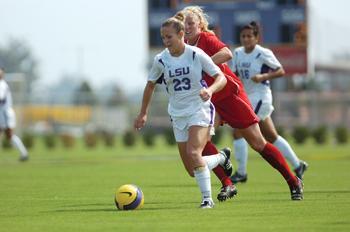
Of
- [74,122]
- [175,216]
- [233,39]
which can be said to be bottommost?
[74,122]

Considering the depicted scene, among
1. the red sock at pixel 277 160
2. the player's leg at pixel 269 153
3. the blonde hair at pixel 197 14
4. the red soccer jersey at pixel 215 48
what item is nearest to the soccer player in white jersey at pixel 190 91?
the blonde hair at pixel 197 14

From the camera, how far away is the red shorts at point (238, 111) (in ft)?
40.3

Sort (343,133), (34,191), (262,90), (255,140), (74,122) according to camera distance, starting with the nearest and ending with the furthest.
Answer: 1. (255,140)
2. (34,191)
3. (262,90)
4. (343,133)
5. (74,122)

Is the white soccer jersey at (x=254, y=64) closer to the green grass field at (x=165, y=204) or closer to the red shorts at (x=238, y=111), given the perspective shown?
the green grass field at (x=165, y=204)

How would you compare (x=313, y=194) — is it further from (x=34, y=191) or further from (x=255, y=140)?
(x=34, y=191)

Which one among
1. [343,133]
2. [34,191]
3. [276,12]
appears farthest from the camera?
[343,133]

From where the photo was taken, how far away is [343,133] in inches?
1532

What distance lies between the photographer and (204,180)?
36.0 ft

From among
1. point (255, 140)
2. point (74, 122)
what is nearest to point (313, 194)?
point (255, 140)

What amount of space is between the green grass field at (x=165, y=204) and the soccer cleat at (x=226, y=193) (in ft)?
0.28

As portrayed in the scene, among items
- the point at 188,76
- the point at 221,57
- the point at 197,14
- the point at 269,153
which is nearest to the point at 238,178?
the point at 269,153

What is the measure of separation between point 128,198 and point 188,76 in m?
1.56

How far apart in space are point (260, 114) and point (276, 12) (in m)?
17.0

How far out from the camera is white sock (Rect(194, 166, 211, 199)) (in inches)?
432
